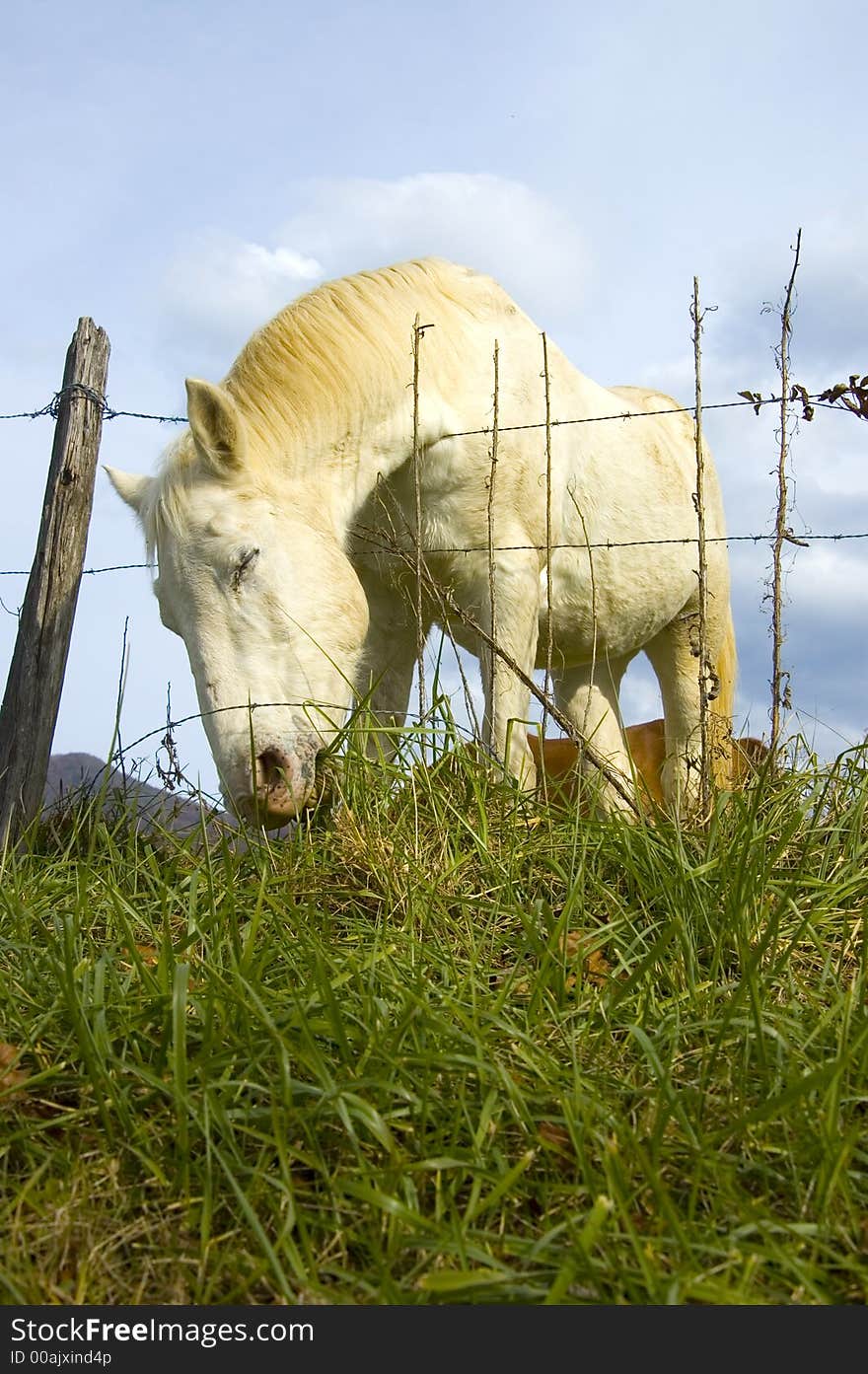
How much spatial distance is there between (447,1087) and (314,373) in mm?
2980

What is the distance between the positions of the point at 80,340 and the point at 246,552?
5.27 feet

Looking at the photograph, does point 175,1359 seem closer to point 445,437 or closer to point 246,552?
point 246,552

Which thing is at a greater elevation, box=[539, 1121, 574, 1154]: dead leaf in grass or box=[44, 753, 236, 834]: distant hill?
box=[44, 753, 236, 834]: distant hill

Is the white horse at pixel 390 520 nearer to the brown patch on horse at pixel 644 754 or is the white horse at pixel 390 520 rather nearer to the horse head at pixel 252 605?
the horse head at pixel 252 605

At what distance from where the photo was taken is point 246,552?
3.86m

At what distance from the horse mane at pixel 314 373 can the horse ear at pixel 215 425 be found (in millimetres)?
77

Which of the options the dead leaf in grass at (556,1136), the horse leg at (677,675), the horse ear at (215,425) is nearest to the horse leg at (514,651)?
the horse ear at (215,425)

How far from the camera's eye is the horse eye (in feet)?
12.6

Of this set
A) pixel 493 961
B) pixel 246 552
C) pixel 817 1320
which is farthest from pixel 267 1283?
pixel 246 552

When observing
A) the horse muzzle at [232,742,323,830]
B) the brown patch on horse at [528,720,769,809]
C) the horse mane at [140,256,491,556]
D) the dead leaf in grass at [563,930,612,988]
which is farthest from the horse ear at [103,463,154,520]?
the dead leaf in grass at [563,930,612,988]

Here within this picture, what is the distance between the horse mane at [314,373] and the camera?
412 centimetres

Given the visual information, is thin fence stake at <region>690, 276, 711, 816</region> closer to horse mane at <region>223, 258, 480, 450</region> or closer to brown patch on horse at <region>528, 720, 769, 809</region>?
brown patch on horse at <region>528, 720, 769, 809</region>

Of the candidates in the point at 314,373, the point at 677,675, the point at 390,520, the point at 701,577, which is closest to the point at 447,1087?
the point at 701,577

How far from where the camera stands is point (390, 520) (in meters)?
4.28
